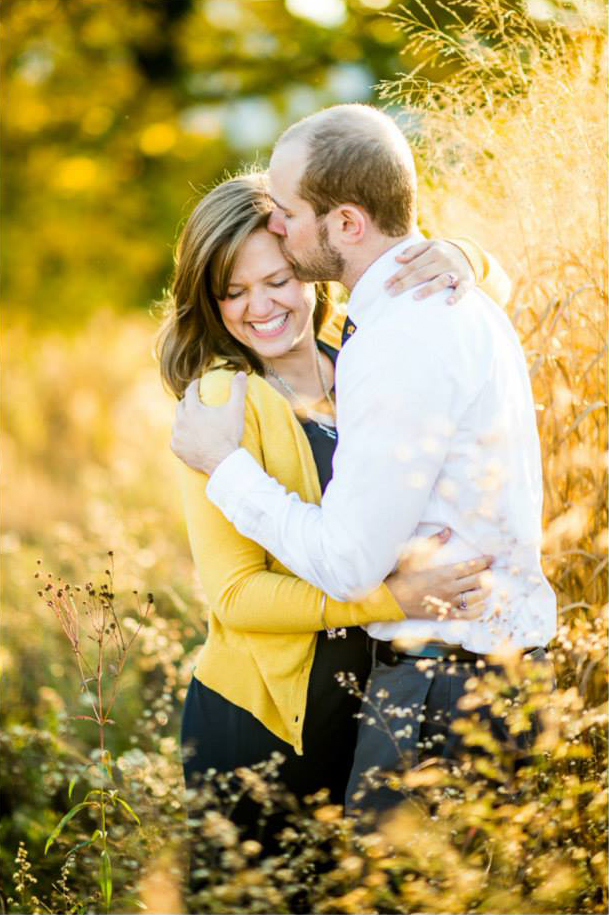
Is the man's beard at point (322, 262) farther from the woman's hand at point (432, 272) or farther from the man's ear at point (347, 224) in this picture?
the woman's hand at point (432, 272)

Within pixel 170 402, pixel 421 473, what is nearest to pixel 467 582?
pixel 421 473

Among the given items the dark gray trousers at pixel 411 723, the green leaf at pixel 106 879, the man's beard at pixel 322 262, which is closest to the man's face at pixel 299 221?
the man's beard at pixel 322 262

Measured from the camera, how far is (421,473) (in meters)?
2.02

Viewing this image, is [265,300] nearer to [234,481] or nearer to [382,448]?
[234,481]

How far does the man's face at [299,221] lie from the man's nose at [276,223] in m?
0.08

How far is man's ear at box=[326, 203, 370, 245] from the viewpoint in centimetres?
225

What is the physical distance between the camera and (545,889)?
2.04m

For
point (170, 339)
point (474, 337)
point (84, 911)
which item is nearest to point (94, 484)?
point (170, 339)

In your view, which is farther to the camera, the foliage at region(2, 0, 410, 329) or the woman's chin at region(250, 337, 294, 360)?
the foliage at region(2, 0, 410, 329)

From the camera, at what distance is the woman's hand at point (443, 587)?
2168 mm

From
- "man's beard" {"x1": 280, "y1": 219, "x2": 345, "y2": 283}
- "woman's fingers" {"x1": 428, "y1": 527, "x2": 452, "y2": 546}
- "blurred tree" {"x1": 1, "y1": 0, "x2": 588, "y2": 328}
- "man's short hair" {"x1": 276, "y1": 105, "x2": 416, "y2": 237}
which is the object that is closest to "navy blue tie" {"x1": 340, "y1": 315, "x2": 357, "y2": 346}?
"man's beard" {"x1": 280, "y1": 219, "x2": 345, "y2": 283}

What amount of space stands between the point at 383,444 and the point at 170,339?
3.06 ft

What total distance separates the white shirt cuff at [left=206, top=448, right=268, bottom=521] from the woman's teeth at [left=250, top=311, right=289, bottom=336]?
1.39 ft

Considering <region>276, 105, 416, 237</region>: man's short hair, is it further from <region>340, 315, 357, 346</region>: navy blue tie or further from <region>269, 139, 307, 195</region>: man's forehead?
<region>340, 315, 357, 346</region>: navy blue tie
